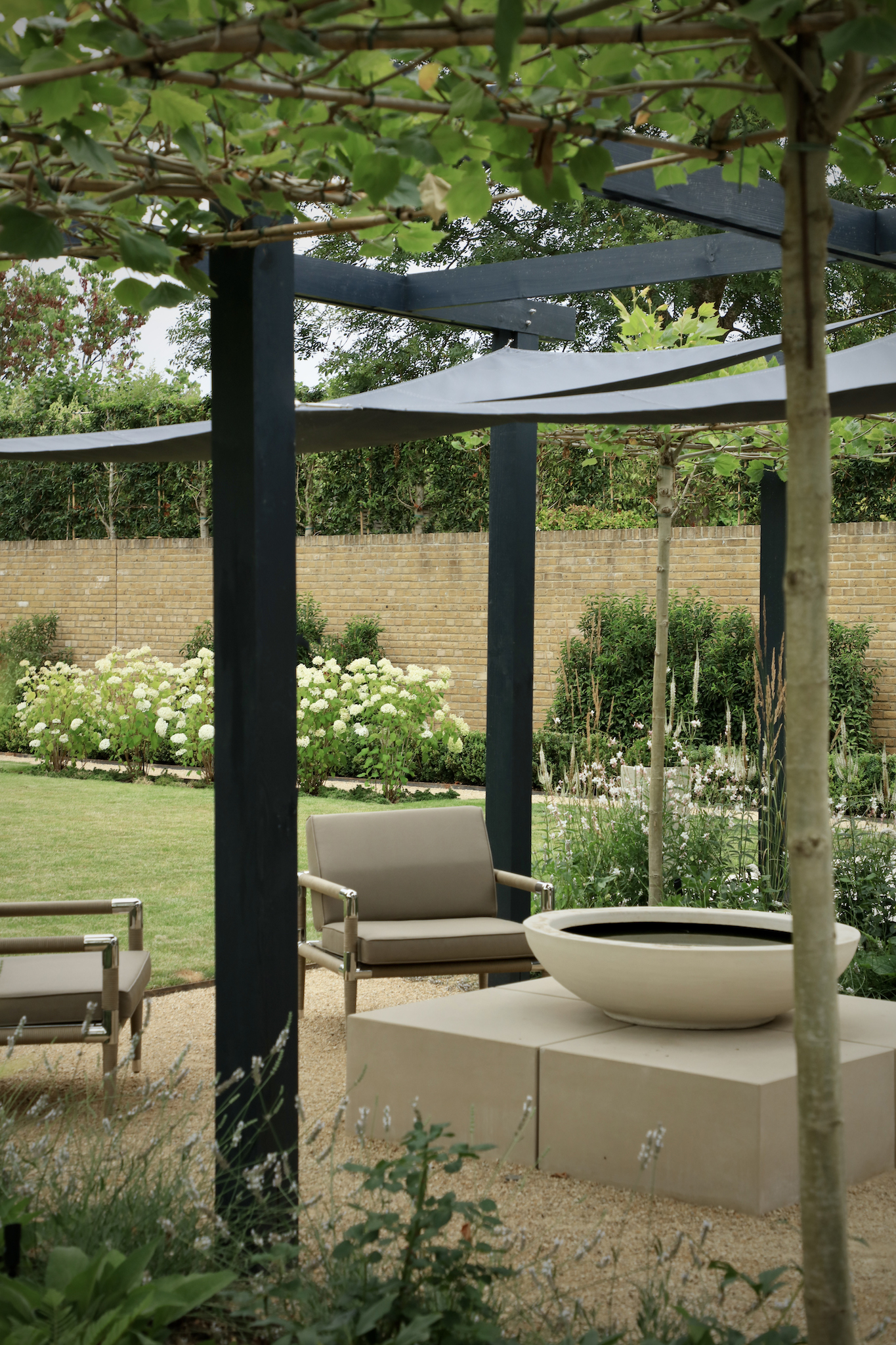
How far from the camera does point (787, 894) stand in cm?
502

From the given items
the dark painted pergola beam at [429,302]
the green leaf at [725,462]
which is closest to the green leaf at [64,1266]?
the dark painted pergola beam at [429,302]

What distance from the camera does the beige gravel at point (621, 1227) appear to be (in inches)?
95.0

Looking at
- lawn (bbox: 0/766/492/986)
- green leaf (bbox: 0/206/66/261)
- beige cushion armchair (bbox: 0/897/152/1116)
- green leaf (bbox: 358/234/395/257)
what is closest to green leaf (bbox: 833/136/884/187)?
green leaf (bbox: 358/234/395/257)

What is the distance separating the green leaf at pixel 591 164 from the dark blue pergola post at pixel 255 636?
651 mm

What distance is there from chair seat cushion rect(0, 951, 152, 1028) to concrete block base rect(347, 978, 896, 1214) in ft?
2.33

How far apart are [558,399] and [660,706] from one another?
6.49 feet

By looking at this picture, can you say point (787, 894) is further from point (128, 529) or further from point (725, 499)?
point (128, 529)

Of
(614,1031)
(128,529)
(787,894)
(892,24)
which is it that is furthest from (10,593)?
(892,24)

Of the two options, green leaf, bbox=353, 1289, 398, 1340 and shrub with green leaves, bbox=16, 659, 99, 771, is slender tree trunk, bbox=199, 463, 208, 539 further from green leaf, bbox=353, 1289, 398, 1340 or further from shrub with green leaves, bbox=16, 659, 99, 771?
green leaf, bbox=353, 1289, 398, 1340

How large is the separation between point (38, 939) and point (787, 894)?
2.90 metres

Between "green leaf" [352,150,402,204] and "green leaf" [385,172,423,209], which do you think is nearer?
"green leaf" [352,150,402,204]

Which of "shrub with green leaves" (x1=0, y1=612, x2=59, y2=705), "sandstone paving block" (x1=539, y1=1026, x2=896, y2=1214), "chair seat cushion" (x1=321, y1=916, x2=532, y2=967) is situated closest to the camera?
"sandstone paving block" (x1=539, y1=1026, x2=896, y2=1214)

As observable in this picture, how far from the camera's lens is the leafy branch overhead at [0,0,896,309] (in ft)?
5.22

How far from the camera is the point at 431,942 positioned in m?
4.43
